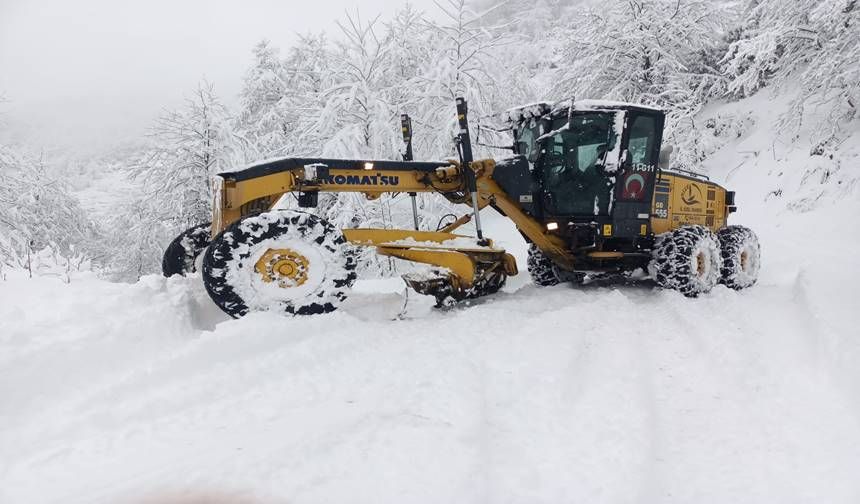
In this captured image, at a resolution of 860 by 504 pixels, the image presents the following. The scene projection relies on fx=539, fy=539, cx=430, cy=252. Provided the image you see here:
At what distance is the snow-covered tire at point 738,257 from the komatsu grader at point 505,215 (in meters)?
0.03

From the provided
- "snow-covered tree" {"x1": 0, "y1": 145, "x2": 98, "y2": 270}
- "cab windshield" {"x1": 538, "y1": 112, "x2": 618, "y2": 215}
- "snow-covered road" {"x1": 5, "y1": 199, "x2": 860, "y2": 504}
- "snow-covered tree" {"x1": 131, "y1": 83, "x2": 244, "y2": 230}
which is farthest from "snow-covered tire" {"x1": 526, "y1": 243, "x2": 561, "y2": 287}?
"snow-covered tree" {"x1": 0, "y1": 145, "x2": 98, "y2": 270}

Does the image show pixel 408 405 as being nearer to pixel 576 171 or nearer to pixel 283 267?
pixel 283 267

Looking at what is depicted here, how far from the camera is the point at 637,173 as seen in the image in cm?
730

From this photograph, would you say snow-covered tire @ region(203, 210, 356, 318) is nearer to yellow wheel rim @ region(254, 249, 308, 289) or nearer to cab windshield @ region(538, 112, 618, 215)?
yellow wheel rim @ region(254, 249, 308, 289)

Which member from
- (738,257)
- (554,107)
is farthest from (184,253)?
(738,257)

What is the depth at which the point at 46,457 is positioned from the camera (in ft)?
8.11

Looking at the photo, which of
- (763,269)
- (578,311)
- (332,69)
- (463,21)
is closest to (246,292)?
(578,311)

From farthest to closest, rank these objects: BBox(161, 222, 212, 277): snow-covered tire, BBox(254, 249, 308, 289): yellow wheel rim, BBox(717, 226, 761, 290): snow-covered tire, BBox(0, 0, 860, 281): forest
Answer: BBox(0, 0, 860, 281): forest
BBox(717, 226, 761, 290): snow-covered tire
BBox(161, 222, 212, 277): snow-covered tire
BBox(254, 249, 308, 289): yellow wheel rim

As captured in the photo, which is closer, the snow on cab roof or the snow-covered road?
the snow-covered road

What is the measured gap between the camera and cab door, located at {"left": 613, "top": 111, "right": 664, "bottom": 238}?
7.13 metres

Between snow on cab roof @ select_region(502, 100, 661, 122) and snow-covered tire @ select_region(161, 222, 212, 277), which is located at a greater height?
snow on cab roof @ select_region(502, 100, 661, 122)

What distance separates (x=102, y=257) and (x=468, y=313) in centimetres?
2235

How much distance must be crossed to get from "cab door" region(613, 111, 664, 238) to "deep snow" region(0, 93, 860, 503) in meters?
2.24

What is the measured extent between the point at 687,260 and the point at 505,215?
2.38 m
